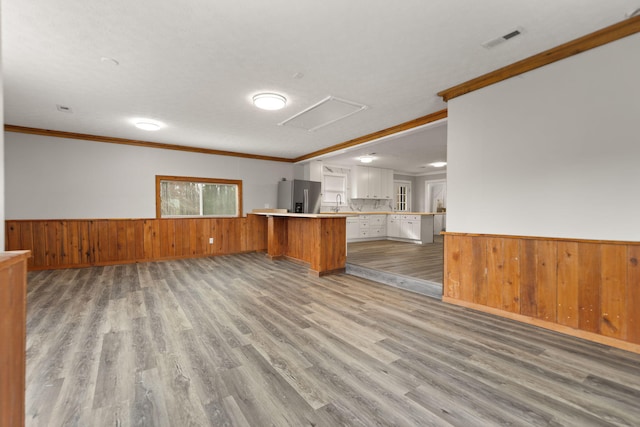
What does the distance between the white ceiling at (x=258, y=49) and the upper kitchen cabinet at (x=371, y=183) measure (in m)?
4.55

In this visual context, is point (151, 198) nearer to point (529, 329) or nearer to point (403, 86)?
point (403, 86)

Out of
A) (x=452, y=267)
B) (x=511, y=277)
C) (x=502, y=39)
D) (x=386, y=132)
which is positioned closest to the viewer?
(x=502, y=39)

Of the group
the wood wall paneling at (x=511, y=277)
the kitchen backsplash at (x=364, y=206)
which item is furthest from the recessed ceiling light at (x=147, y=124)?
the wood wall paneling at (x=511, y=277)

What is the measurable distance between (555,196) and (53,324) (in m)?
4.82

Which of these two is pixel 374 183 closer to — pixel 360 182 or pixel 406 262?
pixel 360 182

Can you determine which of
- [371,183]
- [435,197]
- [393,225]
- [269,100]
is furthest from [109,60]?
[435,197]

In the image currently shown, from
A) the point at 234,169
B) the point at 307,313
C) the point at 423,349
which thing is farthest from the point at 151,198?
the point at 423,349

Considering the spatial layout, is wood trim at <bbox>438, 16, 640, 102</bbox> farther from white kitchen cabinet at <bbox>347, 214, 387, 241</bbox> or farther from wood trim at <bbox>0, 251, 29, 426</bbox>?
white kitchen cabinet at <bbox>347, 214, 387, 241</bbox>

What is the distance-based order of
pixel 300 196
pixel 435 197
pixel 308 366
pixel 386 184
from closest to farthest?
pixel 308 366 < pixel 300 196 < pixel 386 184 < pixel 435 197

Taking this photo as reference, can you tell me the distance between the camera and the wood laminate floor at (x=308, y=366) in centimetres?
154

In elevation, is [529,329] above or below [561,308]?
below

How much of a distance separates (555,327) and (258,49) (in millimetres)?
3657

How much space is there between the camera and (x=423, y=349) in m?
2.22

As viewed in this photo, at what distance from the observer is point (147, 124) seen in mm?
4539
